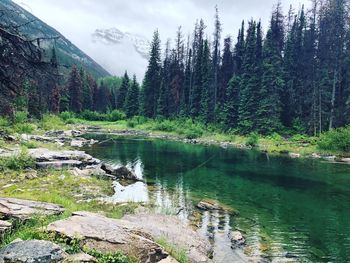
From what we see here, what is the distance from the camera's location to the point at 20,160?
2020cm

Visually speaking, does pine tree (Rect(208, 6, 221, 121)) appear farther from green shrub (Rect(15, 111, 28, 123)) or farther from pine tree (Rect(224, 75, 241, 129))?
green shrub (Rect(15, 111, 28, 123))

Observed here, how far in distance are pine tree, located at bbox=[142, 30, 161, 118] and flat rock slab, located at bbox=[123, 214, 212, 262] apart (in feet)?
255

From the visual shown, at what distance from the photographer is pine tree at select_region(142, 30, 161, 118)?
301ft

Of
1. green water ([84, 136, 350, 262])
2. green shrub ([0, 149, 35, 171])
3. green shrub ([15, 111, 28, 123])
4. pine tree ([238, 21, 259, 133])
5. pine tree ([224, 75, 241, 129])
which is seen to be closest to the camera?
green water ([84, 136, 350, 262])

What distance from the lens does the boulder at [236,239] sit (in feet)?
41.4

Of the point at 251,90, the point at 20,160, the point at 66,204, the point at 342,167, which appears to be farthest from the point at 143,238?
the point at 251,90

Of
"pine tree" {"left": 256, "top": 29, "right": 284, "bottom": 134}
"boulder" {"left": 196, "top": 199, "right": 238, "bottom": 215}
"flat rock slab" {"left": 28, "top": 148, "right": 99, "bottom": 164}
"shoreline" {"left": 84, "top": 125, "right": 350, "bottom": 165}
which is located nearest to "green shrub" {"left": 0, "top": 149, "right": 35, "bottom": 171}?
"flat rock slab" {"left": 28, "top": 148, "right": 99, "bottom": 164}

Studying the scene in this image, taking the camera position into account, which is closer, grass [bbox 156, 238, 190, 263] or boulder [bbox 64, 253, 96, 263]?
boulder [bbox 64, 253, 96, 263]

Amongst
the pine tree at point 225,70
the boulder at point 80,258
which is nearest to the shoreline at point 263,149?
the pine tree at point 225,70

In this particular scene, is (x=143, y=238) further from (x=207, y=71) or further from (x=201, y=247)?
(x=207, y=71)

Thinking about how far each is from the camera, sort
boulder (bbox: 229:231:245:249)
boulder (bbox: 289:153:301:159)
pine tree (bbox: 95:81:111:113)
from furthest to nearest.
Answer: pine tree (bbox: 95:81:111:113)
boulder (bbox: 289:153:301:159)
boulder (bbox: 229:231:245:249)

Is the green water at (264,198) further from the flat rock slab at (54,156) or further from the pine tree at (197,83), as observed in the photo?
the pine tree at (197,83)

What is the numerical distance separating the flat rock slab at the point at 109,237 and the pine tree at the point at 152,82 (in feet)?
268

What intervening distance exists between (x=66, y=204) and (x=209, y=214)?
6.66 m
